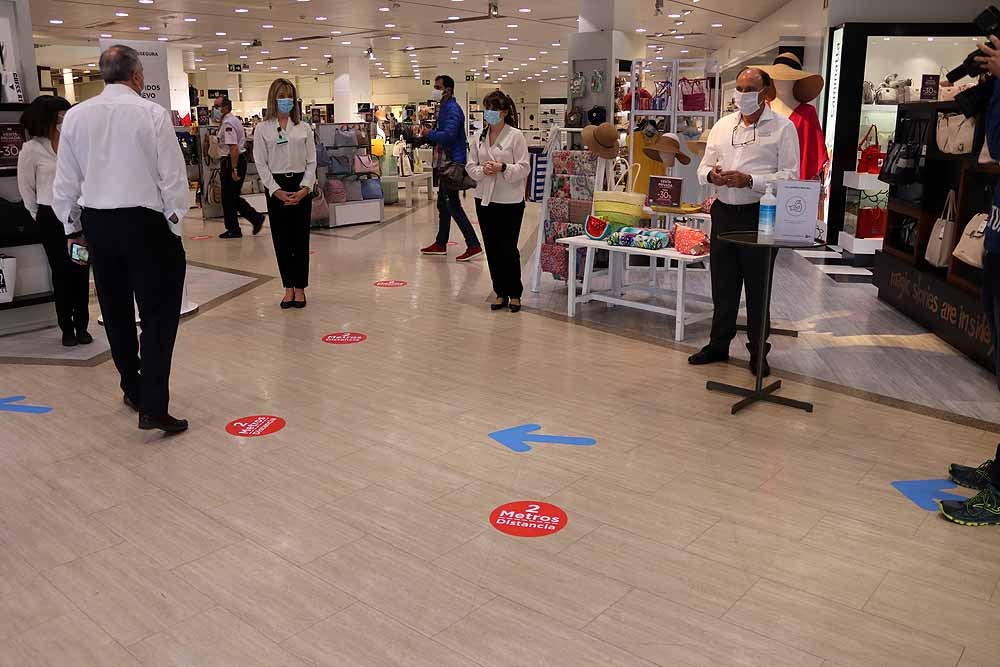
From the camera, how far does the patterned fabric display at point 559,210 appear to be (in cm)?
655

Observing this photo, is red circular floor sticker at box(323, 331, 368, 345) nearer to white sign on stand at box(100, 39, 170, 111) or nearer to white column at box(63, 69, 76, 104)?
white sign on stand at box(100, 39, 170, 111)

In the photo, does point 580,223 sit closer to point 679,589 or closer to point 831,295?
point 831,295

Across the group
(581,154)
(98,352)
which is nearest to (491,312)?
(581,154)

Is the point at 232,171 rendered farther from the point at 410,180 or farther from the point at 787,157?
the point at 787,157

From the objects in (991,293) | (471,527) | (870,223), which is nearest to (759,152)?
(991,293)

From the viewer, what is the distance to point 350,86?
23891 mm

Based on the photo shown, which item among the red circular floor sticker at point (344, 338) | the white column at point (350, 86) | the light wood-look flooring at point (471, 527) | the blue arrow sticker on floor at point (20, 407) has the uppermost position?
the white column at point (350, 86)

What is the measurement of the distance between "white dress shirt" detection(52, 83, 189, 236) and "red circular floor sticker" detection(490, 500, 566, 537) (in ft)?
6.38

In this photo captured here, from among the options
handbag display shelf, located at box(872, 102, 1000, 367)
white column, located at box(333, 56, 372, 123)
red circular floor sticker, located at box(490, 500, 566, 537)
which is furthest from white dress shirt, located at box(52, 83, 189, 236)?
white column, located at box(333, 56, 372, 123)

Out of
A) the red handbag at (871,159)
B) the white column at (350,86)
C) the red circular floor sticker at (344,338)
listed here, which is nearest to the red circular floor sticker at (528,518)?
the red circular floor sticker at (344,338)

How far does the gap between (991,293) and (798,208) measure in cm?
108

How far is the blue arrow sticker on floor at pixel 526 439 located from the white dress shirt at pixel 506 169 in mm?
2483

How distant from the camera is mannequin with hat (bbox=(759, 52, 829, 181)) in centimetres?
650

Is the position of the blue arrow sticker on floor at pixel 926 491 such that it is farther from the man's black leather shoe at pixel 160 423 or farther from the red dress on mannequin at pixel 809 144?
the red dress on mannequin at pixel 809 144
